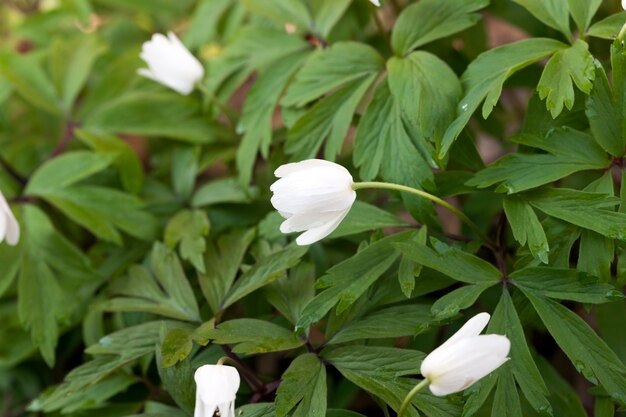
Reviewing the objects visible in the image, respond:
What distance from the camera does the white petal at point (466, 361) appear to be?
3.16ft

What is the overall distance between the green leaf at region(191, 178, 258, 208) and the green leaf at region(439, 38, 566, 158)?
61 centimetres

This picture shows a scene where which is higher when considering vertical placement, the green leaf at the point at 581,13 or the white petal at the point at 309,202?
the green leaf at the point at 581,13

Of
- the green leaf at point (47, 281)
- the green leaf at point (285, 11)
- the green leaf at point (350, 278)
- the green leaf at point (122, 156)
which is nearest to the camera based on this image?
the green leaf at point (350, 278)

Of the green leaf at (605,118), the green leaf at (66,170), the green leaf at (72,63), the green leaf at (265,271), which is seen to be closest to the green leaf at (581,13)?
the green leaf at (605,118)

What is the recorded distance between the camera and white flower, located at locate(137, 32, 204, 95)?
5.61ft

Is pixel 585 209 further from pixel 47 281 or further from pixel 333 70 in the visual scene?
pixel 47 281

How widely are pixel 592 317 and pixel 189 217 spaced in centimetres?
112

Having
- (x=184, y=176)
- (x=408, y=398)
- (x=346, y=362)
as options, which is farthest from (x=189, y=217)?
(x=408, y=398)

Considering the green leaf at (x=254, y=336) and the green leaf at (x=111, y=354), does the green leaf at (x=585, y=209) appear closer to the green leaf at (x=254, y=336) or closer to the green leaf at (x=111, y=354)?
the green leaf at (x=254, y=336)

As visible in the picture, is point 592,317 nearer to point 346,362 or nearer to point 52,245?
point 346,362

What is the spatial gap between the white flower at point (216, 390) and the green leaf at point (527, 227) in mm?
555

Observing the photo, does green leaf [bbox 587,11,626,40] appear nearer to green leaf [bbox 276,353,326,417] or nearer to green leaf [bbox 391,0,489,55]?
green leaf [bbox 391,0,489,55]

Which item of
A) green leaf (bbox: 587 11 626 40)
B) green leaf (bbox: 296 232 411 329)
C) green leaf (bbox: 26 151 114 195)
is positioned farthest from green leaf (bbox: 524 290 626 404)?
green leaf (bbox: 26 151 114 195)

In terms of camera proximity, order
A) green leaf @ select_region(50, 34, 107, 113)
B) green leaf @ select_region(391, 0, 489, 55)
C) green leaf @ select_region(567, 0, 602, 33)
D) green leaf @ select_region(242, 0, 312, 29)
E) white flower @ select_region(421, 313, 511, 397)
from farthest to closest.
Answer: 1. green leaf @ select_region(50, 34, 107, 113)
2. green leaf @ select_region(242, 0, 312, 29)
3. green leaf @ select_region(391, 0, 489, 55)
4. green leaf @ select_region(567, 0, 602, 33)
5. white flower @ select_region(421, 313, 511, 397)
